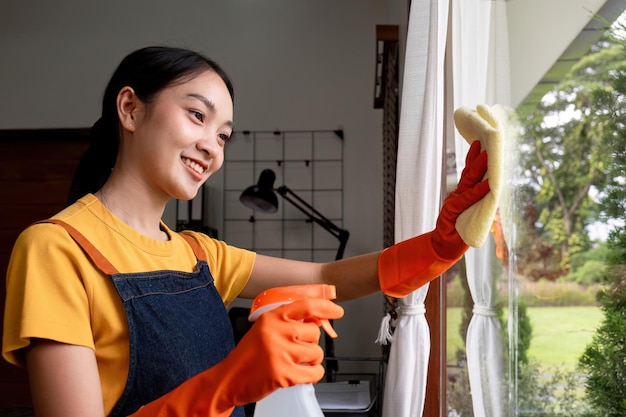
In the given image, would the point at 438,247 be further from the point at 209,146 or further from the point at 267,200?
the point at 267,200

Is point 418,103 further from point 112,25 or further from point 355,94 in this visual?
point 112,25

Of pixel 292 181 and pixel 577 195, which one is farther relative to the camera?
pixel 292 181

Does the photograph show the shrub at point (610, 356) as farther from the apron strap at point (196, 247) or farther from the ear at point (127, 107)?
the ear at point (127, 107)

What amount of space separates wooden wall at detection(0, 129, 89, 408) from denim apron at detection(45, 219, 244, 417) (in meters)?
3.45

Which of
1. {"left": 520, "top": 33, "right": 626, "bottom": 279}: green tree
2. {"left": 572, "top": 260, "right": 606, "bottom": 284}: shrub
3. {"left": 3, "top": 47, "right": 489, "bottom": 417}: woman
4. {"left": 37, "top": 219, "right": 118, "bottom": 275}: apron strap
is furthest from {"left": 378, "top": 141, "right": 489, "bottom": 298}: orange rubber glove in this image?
{"left": 572, "top": 260, "right": 606, "bottom": 284}: shrub

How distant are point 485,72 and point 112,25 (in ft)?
10.8

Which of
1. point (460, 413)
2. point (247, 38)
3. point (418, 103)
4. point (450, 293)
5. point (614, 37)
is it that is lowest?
point (460, 413)

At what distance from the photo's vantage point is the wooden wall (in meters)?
4.26

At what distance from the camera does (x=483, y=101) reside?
4.79 feet

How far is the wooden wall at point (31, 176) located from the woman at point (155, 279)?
329cm

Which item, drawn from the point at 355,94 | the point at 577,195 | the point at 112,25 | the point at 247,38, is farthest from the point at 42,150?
the point at 577,195

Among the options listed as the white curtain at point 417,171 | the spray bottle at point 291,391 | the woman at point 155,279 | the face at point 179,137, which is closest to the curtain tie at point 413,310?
the white curtain at point 417,171

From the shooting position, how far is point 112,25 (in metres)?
4.22

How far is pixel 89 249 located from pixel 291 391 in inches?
14.3
